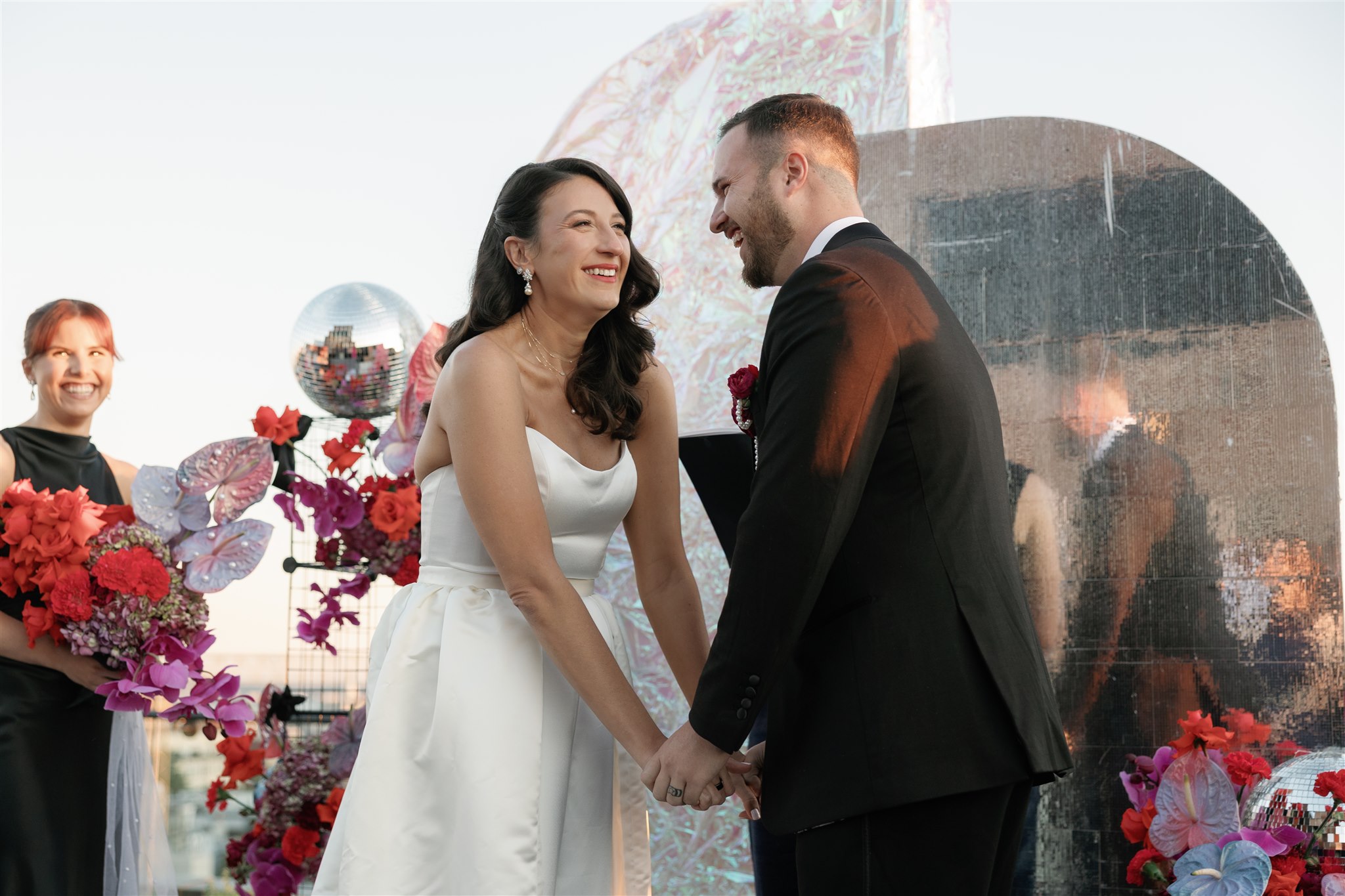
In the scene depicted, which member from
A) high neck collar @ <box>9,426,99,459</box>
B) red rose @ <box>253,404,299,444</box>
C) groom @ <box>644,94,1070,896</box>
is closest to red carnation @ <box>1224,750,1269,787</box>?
groom @ <box>644,94,1070,896</box>

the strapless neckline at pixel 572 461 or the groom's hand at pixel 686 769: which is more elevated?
the strapless neckline at pixel 572 461

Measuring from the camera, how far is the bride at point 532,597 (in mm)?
1984

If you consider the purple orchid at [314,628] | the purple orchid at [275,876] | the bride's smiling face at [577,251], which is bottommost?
the purple orchid at [275,876]

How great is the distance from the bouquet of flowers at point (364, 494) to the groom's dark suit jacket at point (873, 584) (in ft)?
5.83

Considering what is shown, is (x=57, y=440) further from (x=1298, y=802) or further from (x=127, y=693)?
(x=1298, y=802)

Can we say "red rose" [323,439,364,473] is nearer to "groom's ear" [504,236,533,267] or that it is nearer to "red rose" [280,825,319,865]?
"red rose" [280,825,319,865]

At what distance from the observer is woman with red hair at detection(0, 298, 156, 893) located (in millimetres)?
3123

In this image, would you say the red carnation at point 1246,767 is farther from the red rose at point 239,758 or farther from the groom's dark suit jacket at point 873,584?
the red rose at point 239,758

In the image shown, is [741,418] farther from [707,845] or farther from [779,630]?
[707,845]

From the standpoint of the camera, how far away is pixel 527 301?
2.30 metres

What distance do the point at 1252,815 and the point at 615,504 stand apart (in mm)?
1691

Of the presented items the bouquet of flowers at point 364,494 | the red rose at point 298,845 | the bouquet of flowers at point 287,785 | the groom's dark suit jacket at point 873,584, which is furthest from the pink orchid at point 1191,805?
the red rose at point 298,845

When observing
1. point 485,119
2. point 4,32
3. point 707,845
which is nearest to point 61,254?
point 4,32

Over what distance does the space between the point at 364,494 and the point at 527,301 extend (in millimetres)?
1258
